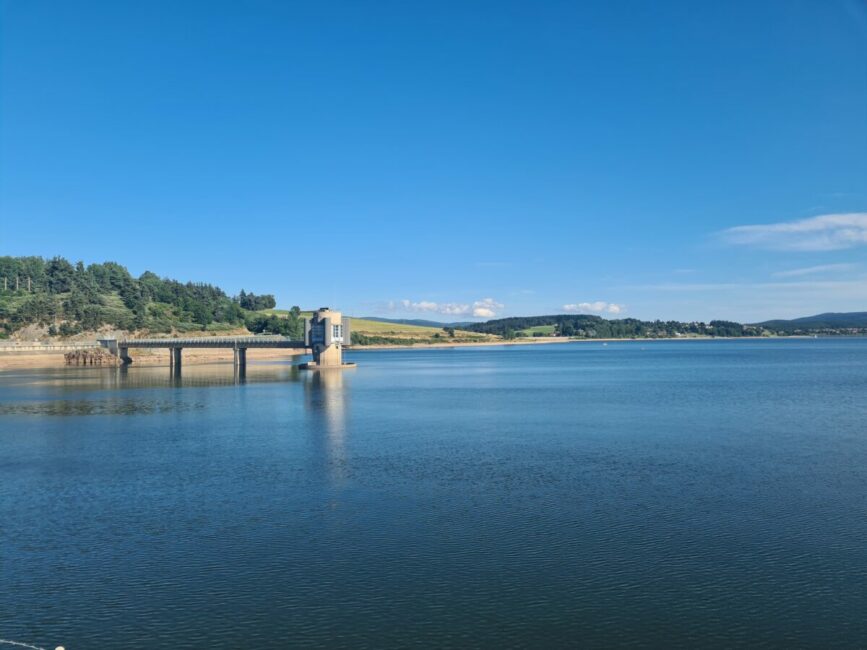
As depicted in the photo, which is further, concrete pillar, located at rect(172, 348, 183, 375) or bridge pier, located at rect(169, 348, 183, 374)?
concrete pillar, located at rect(172, 348, 183, 375)

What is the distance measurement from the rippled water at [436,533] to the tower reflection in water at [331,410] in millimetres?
555

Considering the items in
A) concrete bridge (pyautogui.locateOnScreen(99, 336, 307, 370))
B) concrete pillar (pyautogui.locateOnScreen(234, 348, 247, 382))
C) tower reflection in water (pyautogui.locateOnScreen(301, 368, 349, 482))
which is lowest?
tower reflection in water (pyautogui.locateOnScreen(301, 368, 349, 482))

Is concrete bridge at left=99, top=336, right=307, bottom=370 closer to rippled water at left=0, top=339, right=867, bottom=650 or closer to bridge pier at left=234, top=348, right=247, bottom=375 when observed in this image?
bridge pier at left=234, top=348, right=247, bottom=375

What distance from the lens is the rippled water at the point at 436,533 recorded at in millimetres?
20891

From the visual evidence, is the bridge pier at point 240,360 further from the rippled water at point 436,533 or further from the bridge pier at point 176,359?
the rippled water at point 436,533

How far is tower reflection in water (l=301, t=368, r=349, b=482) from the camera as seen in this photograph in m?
45.7

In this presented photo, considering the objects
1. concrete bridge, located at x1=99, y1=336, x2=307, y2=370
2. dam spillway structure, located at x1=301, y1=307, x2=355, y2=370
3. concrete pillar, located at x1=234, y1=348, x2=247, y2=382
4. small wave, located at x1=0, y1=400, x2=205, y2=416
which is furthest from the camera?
concrete bridge, located at x1=99, y1=336, x2=307, y2=370

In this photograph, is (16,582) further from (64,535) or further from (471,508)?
(471,508)

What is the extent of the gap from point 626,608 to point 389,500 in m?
15.5

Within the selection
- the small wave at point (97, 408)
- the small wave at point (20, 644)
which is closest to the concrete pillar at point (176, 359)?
the small wave at point (97, 408)

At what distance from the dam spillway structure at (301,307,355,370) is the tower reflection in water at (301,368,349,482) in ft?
20.8

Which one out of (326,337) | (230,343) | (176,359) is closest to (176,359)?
(176,359)

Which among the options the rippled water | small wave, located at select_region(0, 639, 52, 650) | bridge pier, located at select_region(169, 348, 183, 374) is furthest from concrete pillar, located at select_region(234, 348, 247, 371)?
small wave, located at select_region(0, 639, 52, 650)

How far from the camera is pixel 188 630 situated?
20.6m
